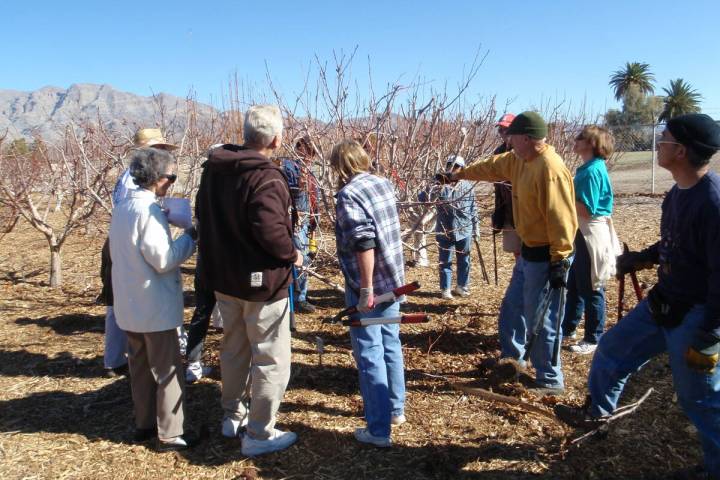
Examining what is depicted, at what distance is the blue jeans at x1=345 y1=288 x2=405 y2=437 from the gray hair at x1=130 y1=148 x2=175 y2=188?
3.91 feet

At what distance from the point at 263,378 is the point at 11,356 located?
303 centimetres

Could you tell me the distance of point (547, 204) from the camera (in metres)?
3.31

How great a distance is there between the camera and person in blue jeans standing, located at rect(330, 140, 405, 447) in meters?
2.77

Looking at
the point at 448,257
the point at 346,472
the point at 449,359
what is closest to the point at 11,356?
the point at 346,472

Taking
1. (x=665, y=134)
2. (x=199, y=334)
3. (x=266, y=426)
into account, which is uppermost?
(x=665, y=134)

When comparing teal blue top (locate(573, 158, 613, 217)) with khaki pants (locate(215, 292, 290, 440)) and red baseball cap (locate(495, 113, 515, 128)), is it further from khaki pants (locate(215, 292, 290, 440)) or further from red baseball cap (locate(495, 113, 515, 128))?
khaki pants (locate(215, 292, 290, 440))

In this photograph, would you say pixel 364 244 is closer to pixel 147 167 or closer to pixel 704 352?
pixel 147 167

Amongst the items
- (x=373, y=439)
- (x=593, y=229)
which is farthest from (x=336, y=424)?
(x=593, y=229)

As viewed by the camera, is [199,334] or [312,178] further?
[312,178]

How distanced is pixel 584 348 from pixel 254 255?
2985mm

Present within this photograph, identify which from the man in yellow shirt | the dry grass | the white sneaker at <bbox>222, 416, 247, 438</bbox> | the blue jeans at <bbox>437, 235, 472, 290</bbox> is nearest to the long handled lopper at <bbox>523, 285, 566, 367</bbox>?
the man in yellow shirt

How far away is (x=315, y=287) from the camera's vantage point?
6.93 meters

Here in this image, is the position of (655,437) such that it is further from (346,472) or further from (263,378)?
(263,378)

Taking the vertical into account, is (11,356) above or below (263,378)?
below
